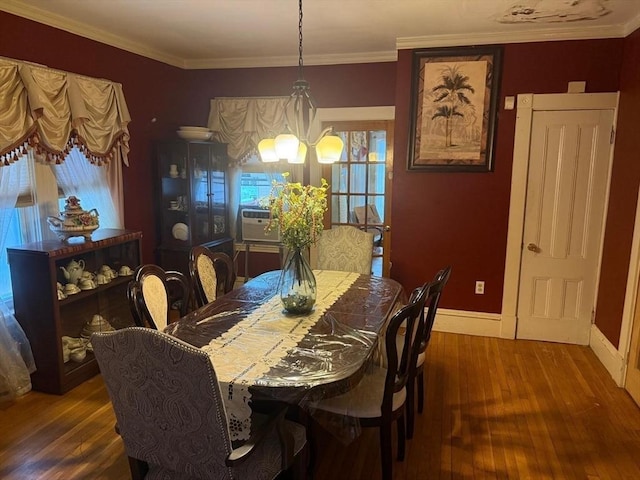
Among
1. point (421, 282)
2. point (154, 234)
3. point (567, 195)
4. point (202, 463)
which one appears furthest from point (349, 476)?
point (154, 234)

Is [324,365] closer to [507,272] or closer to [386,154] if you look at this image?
[507,272]

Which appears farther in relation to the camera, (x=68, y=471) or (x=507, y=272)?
(x=507, y=272)

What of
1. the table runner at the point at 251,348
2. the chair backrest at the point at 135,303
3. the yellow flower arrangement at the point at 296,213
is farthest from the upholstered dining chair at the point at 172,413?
the yellow flower arrangement at the point at 296,213

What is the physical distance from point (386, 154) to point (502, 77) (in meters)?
1.25

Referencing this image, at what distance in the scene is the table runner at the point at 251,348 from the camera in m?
1.80

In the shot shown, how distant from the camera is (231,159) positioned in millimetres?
5035

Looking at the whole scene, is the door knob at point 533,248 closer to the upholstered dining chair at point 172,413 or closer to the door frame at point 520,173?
the door frame at point 520,173

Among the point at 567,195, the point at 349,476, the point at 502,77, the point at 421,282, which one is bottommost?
the point at 349,476

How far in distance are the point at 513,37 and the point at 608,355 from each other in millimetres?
2591

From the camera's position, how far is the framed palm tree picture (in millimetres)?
3867

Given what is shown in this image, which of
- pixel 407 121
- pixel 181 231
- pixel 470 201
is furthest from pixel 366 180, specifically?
pixel 181 231

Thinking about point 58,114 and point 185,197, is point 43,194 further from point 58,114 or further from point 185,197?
point 185,197

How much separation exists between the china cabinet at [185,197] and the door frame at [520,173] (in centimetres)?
289

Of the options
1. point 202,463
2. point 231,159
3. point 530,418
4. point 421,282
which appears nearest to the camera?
point 202,463
